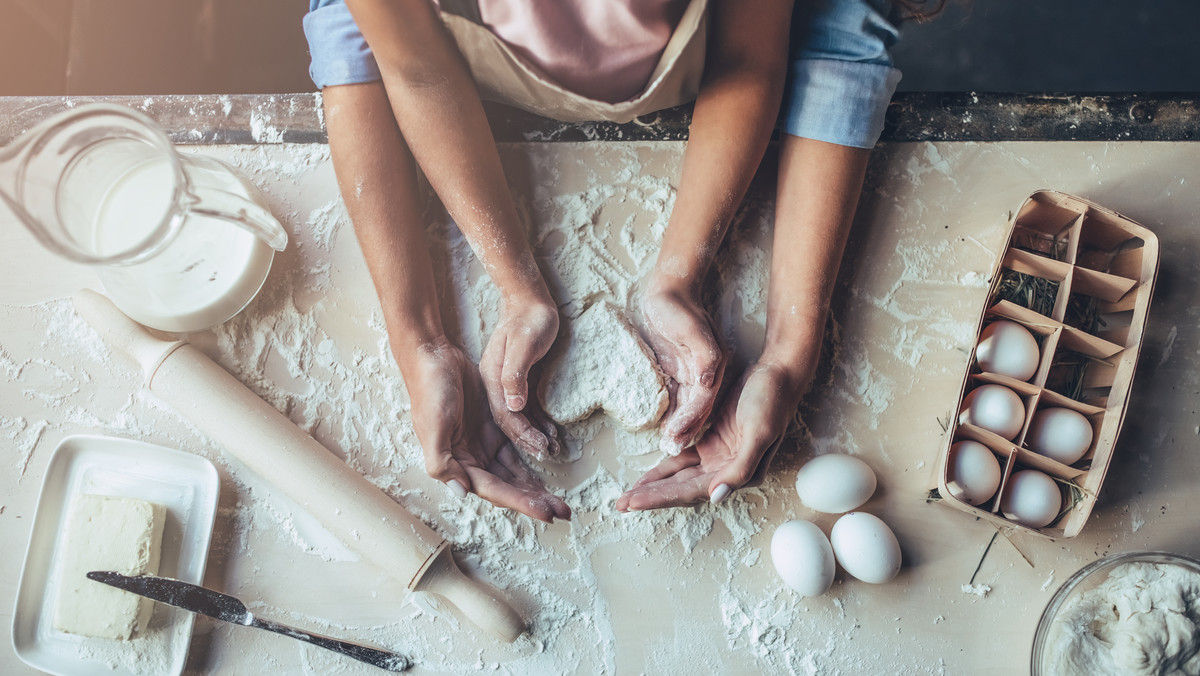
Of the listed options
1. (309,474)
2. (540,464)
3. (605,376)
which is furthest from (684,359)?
(309,474)

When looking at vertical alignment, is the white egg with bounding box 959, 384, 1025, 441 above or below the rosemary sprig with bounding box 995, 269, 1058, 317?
below

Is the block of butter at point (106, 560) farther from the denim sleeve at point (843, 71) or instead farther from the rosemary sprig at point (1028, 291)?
the rosemary sprig at point (1028, 291)

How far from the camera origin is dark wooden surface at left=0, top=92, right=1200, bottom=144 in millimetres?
779

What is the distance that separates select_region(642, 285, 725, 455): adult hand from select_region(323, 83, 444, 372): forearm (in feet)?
0.79

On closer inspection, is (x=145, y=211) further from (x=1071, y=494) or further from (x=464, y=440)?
(x=1071, y=494)

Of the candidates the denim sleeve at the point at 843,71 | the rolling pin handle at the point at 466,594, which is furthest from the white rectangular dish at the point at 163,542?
the denim sleeve at the point at 843,71

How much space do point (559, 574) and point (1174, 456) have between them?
685mm

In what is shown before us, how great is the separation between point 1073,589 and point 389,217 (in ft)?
2.63

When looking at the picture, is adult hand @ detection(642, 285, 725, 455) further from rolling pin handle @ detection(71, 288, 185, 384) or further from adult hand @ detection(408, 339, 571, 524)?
rolling pin handle @ detection(71, 288, 185, 384)

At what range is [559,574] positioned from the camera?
724 millimetres

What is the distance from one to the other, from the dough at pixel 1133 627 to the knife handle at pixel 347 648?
0.66 meters

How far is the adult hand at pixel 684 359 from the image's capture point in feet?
2.25

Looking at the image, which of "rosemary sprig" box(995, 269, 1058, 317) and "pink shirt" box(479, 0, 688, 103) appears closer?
"pink shirt" box(479, 0, 688, 103)

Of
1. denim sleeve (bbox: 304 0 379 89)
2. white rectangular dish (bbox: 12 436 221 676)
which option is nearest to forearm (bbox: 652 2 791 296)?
denim sleeve (bbox: 304 0 379 89)
